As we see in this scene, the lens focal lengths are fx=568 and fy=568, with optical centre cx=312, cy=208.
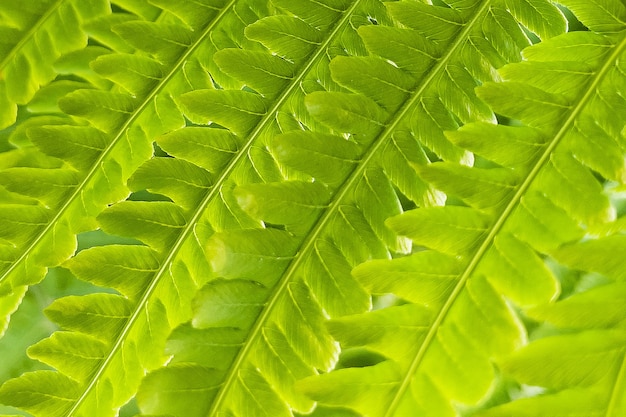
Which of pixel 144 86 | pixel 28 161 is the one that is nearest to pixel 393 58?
pixel 144 86

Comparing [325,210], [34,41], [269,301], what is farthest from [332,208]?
[34,41]

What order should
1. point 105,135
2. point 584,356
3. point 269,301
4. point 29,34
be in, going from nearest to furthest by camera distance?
point 584,356 → point 269,301 → point 105,135 → point 29,34

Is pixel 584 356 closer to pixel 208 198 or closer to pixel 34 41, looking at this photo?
pixel 208 198

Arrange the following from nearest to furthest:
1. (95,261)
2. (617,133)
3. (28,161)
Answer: (617,133) < (95,261) < (28,161)

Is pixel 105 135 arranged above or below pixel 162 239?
above

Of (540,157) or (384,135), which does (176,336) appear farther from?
(540,157)

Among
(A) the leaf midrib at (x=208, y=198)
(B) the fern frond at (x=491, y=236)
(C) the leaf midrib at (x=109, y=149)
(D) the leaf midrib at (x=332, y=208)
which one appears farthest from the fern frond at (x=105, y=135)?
(B) the fern frond at (x=491, y=236)

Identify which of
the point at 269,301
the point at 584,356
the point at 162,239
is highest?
the point at 162,239

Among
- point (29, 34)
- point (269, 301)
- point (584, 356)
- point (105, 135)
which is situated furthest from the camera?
point (29, 34)
